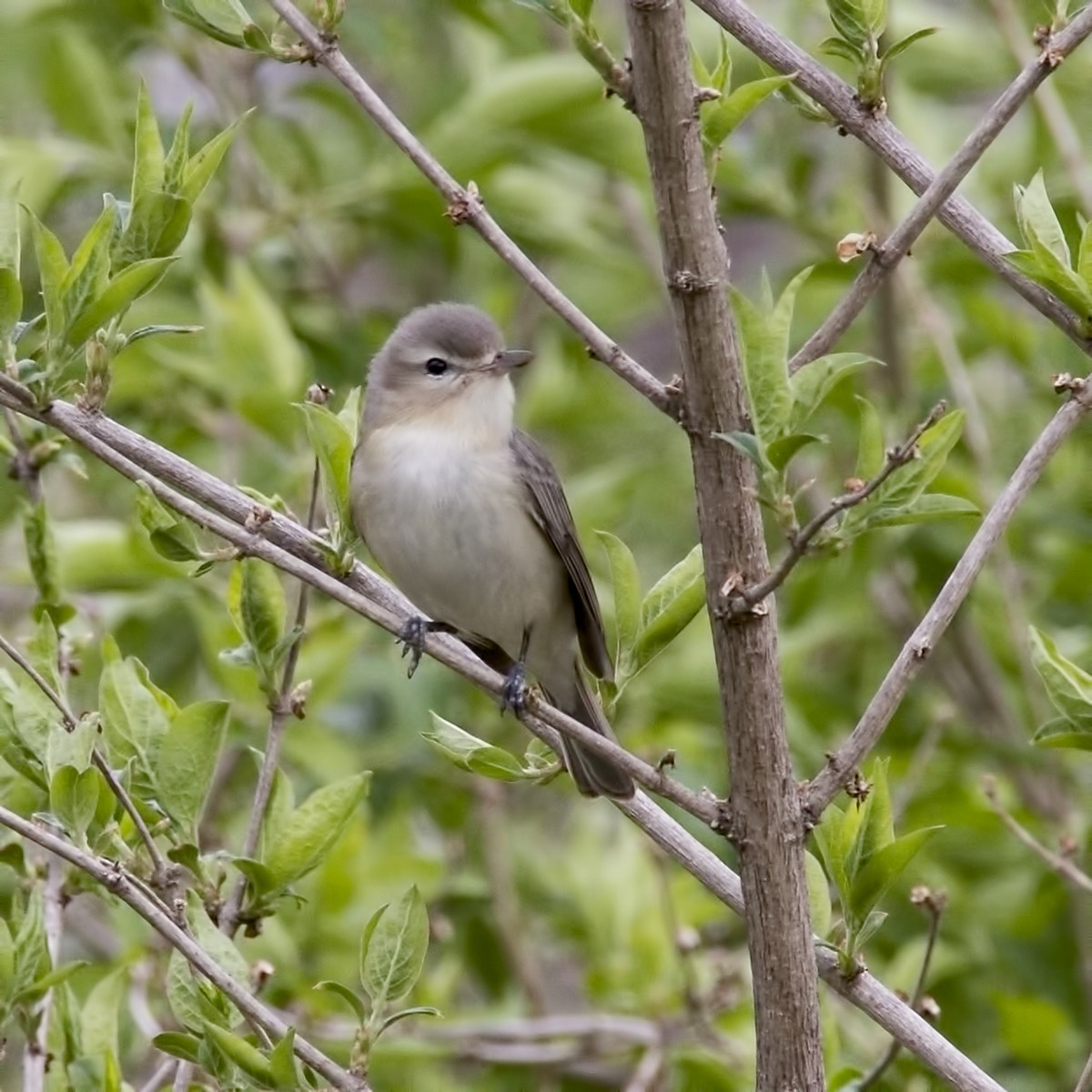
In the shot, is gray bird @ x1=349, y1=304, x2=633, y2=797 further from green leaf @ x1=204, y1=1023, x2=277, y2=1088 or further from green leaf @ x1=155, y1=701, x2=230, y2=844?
green leaf @ x1=204, y1=1023, x2=277, y2=1088

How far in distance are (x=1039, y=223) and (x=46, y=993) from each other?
5.54 feet

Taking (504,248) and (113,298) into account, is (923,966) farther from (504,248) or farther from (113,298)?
(113,298)

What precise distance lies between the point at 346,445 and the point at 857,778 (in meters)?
0.82

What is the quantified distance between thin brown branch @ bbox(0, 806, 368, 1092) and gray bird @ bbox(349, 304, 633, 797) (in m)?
1.43

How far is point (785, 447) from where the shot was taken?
200 cm

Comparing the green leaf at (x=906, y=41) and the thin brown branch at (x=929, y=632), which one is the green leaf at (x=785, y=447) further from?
the green leaf at (x=906, y=41)

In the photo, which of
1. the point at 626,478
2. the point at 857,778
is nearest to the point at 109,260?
the point at 857,778

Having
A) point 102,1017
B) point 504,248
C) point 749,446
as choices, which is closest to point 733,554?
point 749,446

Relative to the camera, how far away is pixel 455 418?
13.3 feet

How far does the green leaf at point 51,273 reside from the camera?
2.28 m

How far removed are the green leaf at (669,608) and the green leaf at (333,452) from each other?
423mm

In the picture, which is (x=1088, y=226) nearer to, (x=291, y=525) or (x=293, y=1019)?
(x=291, y=525)

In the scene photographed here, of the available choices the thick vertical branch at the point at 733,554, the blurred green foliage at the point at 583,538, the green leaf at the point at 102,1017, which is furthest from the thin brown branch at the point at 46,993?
the thick vertical branch at the point at 733,554

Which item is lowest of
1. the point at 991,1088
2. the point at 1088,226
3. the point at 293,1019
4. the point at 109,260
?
the point at 293,1019
